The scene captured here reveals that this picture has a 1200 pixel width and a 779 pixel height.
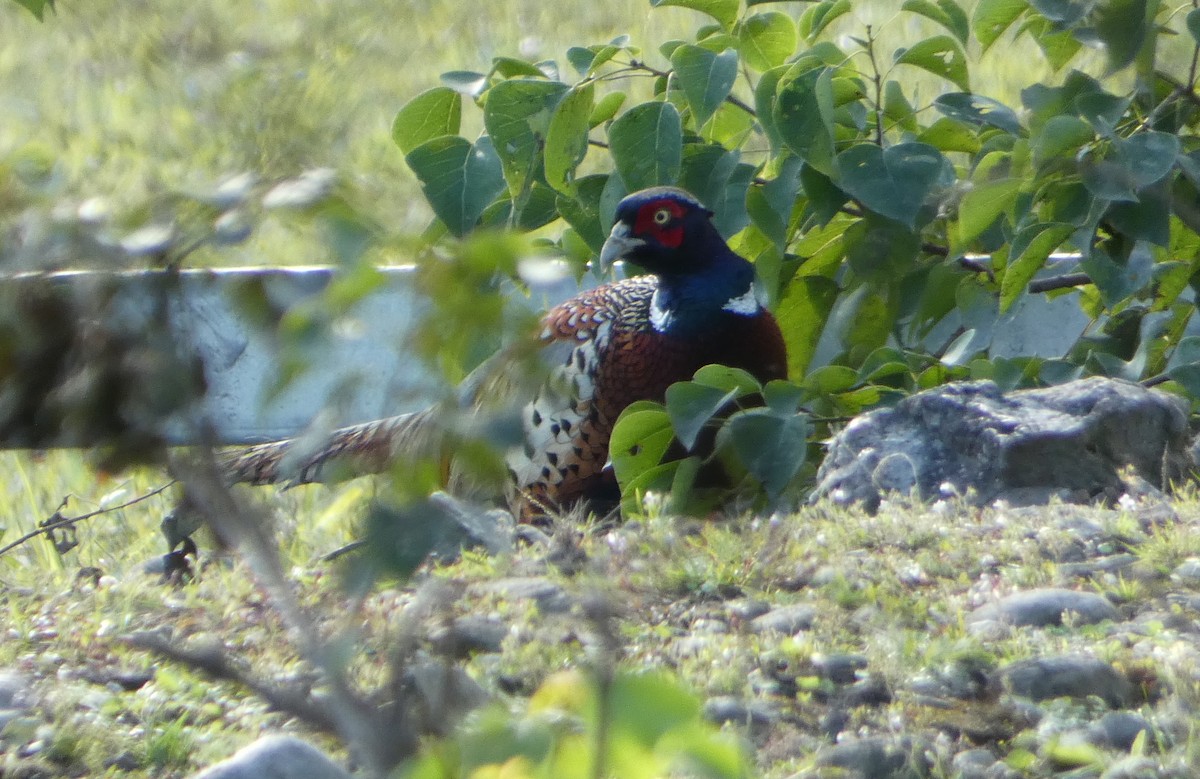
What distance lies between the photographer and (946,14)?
3.23 m

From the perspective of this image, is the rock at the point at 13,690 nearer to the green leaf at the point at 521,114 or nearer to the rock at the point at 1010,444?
the green leaf at the point at 521,114

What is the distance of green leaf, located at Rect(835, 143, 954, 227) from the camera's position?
3.13 m

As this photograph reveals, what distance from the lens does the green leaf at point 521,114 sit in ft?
10.6

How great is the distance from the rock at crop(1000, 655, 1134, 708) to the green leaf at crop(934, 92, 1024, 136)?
1.56 meters

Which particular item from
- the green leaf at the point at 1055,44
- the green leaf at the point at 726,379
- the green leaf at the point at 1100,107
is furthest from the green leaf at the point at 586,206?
the green leaf at the point at 1100,107

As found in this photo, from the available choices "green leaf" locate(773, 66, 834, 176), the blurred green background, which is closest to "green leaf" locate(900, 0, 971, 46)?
"green leaf" locate(773, 66, 834, 176)

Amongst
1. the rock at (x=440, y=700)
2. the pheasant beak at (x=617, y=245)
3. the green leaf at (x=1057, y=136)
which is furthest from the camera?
the pheasant beak at (x=617, y=245)

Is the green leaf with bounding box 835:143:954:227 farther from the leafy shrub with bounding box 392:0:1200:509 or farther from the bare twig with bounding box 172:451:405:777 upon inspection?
the bare twig with bounding box 172:451:405:777

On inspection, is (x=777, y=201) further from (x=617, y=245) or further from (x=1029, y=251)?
(x=617, y=245)

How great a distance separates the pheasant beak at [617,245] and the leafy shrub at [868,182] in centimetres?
8

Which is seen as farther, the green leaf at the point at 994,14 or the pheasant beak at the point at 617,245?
the pheasant beak at the point at 617,245

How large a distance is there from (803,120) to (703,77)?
0.24 m

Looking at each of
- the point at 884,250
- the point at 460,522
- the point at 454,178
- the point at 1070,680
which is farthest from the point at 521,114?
the point at 460,522

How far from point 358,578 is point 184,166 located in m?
0.33
